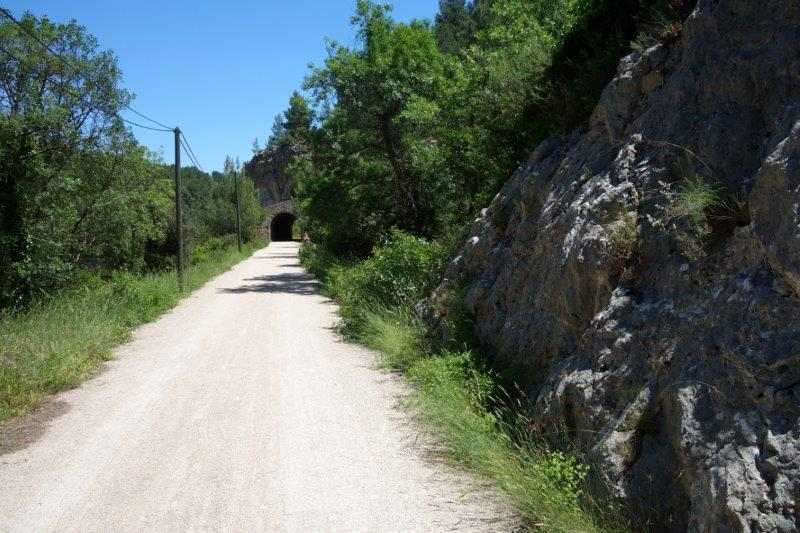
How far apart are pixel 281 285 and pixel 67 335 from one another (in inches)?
532

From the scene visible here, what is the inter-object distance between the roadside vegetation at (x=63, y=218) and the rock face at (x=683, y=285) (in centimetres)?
602

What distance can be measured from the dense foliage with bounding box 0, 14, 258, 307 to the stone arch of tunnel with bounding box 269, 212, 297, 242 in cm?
5212

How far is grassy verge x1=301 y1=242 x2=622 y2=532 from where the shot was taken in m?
4.25

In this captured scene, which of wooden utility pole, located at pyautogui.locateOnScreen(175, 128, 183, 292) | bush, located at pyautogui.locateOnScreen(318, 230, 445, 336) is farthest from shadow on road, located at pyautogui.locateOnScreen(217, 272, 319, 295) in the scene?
bush, located at pyautogui.locateOnScreen(318, 230, 445, 336)

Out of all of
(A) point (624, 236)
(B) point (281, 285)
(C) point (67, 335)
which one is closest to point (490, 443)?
(A) point (624, 236)

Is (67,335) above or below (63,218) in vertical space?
below

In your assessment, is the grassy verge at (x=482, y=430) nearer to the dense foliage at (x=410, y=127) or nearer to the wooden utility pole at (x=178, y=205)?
the dense foliage at (x=410, y=127)

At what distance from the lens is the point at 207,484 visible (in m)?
5.16

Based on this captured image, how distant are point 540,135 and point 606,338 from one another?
19.7ft

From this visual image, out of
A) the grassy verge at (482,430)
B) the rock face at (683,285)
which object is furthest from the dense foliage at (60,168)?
the rock face at (683,285)

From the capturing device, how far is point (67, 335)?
398 inches

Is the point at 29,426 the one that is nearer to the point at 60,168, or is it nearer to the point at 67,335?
the point at 67,335

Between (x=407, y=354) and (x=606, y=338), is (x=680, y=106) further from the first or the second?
(x=407, y=354)

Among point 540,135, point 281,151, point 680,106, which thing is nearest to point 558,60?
point 540,135
